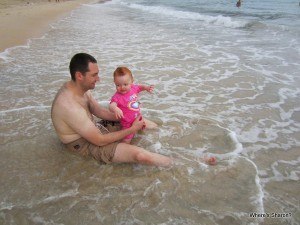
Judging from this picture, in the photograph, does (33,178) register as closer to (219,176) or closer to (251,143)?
(219,176)

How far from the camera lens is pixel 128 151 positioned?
12.4 feet

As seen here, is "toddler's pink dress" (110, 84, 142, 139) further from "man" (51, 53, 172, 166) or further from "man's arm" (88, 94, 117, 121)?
"man" (51, 53, 172, 166)

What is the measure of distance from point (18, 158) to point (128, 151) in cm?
151

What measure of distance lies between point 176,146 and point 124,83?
1160 millimetres

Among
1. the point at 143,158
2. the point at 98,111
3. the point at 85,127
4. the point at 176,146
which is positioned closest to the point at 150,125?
the point at 176,146

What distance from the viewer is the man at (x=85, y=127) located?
3559 mm

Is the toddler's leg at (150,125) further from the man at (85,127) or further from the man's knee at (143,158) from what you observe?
the man's knee at (143,158)

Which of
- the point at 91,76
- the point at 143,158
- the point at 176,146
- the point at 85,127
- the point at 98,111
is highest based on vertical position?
the point at 91,76

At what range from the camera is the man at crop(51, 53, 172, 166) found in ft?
11.7

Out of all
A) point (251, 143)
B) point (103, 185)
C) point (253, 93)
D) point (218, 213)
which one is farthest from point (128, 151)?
point (253, 93)

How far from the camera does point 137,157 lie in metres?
3.72

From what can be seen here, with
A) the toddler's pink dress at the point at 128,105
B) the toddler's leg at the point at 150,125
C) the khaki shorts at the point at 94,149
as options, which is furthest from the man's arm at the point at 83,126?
the toddler's leg at the point at 150,125

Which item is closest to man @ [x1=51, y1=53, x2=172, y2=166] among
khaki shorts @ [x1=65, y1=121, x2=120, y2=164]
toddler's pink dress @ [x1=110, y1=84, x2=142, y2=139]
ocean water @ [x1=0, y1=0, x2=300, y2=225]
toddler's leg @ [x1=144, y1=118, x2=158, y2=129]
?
khaki shorts @ [x1=65, y1=121, x2=120, y2=164]

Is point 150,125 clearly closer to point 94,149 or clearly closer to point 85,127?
point 94,149
